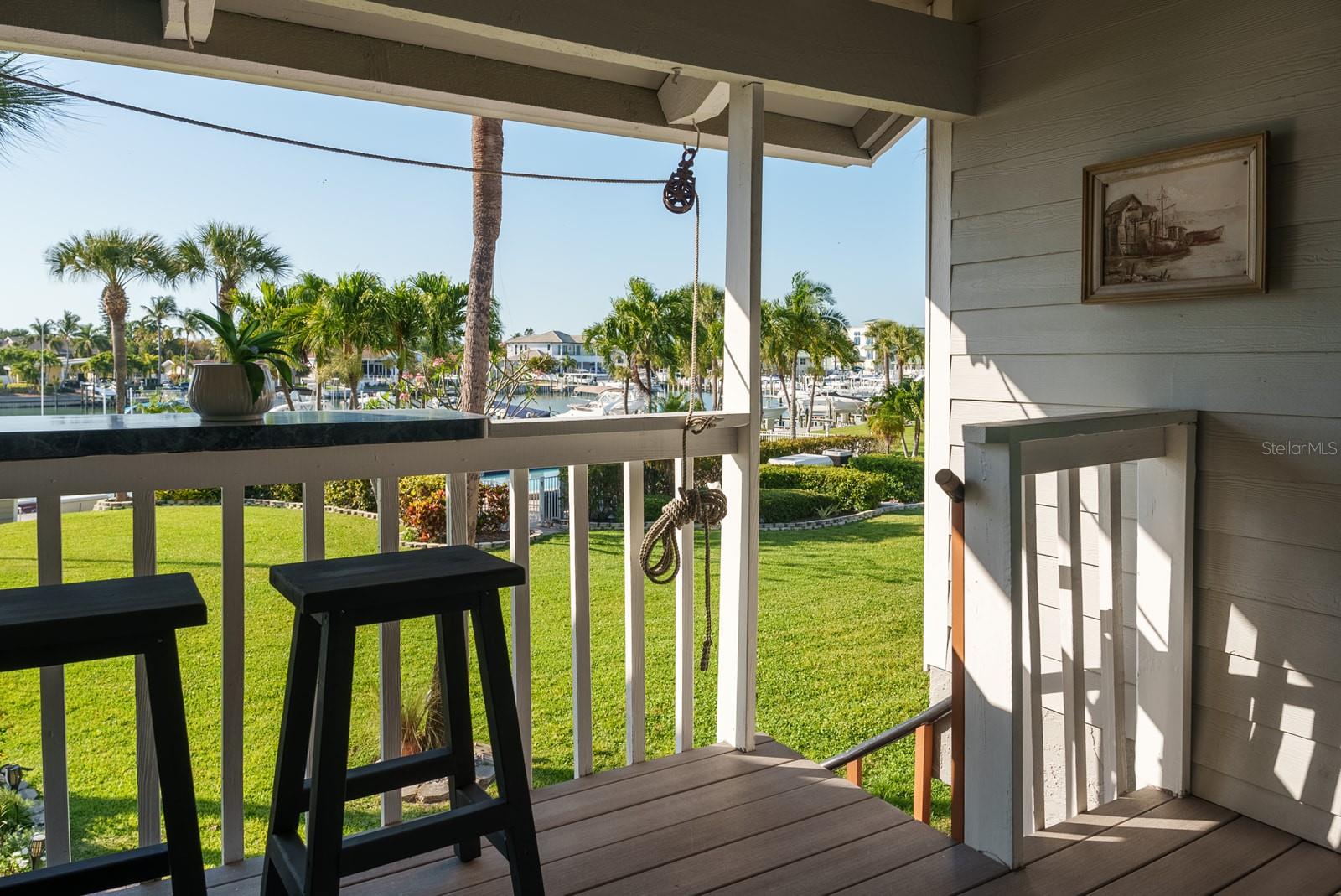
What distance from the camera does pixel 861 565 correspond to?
47.9ft

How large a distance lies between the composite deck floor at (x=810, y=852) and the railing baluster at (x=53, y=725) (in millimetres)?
186

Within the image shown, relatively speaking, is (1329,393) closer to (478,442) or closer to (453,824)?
(478,442)

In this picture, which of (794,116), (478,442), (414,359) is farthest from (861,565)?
(478,442)

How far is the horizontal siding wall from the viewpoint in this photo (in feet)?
6.12

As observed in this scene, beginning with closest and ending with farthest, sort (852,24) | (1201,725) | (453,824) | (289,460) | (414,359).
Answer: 1. (453,824)
2. (289,460)
3. (1201,725)
4. (852,24)
5. (414,359)

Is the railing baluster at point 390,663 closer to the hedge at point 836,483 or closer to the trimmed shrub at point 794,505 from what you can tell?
the trimmed shrub at point 794,505

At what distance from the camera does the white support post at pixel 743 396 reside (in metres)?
2.14

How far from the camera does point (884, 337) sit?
20656mm

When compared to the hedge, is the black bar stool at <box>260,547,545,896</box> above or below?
above

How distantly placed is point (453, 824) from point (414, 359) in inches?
545

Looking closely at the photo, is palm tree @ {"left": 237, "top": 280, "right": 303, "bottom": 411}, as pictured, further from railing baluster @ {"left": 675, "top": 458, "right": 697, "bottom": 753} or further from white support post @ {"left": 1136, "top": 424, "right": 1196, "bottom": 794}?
white support post @ {"left": 1136, "top": 424, "right": 1196, "bottom": 794}

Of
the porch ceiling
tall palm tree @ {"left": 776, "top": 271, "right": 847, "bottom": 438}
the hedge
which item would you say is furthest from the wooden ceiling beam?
tall palm tree @ {"left": 776, "top": 271, "right": 847, "bottom": 438}

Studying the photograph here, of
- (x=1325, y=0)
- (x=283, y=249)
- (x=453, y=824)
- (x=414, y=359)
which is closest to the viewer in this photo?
(x=453, y=824)

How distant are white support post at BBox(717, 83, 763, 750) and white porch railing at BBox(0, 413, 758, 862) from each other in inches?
0.5
